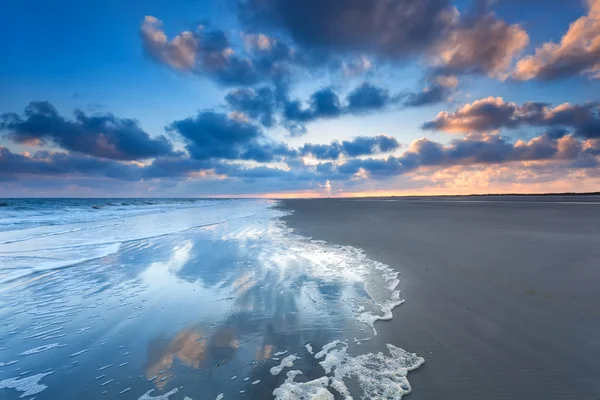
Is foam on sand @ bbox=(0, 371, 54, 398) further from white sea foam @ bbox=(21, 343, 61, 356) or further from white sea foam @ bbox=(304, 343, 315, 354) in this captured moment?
white sea foam @ bbox=(304, 343, 315, 354)

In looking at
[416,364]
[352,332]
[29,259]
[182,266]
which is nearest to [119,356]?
[352,332]

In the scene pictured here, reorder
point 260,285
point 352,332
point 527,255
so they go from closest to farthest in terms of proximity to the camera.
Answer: point 352,332, point 260,285, point 527,255

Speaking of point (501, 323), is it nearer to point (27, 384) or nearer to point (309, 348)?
point (309, 348)

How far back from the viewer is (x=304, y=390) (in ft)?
10.5

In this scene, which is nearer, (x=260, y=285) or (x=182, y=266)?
(x=260, y=285)

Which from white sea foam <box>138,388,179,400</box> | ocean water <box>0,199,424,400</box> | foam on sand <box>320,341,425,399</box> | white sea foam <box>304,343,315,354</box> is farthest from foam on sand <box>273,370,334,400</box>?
white sea foam <box>138,388,179,400</box>

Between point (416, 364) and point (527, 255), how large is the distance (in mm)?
7849

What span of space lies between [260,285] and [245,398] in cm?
397

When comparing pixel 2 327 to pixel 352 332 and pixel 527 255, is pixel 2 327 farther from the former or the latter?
pixel 527 255

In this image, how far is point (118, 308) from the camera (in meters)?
5.75

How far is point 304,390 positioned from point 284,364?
56 centimetres

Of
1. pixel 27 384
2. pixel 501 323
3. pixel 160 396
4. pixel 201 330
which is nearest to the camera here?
pixel 160 396

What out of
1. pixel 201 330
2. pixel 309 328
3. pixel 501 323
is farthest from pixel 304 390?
pixel 501 323

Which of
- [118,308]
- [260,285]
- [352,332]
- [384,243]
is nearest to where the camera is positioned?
[352,332]
